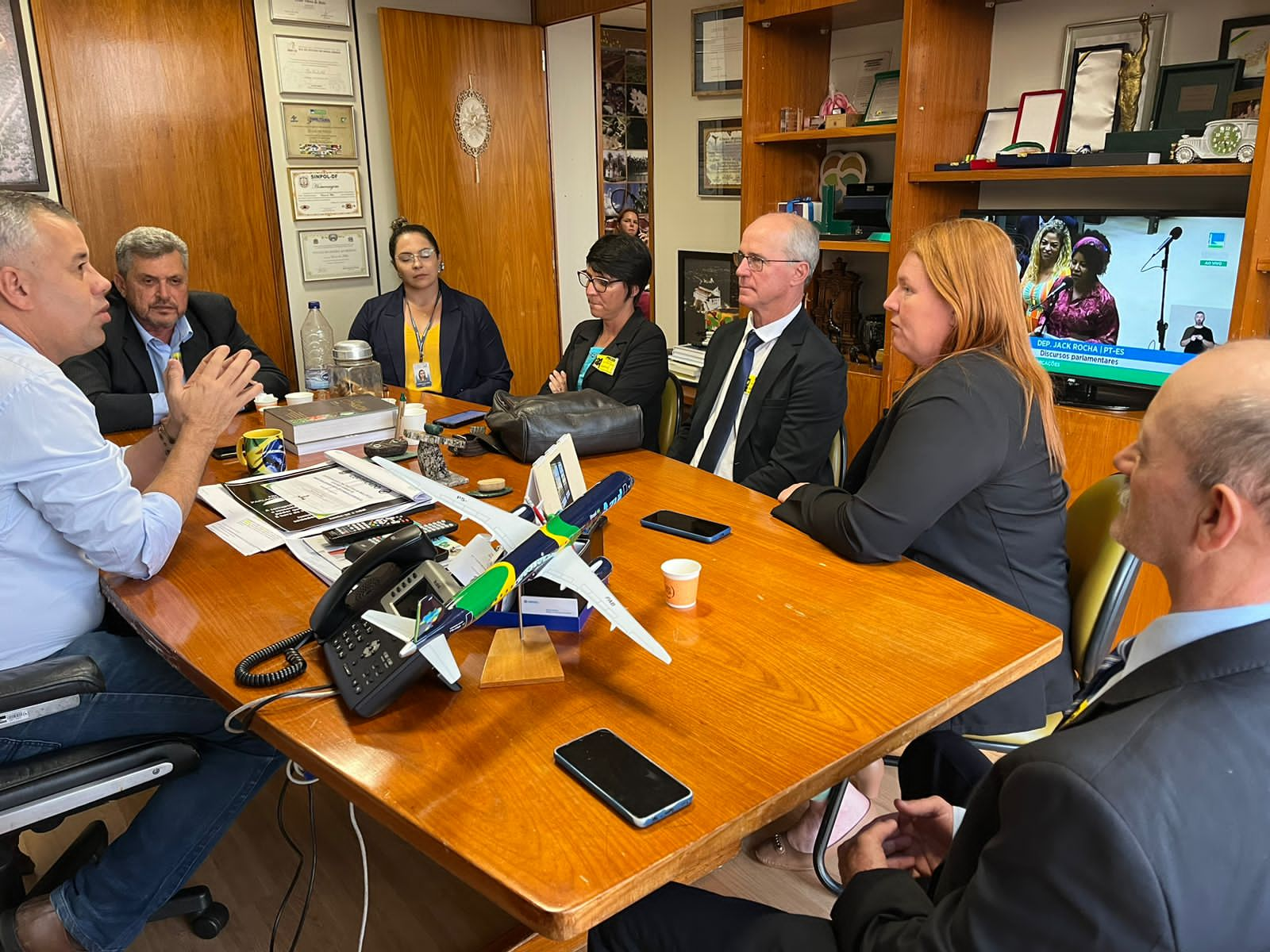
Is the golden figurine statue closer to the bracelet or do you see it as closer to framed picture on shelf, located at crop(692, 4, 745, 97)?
framed picture on shelf, located at crop(692, 4, 745, 97)

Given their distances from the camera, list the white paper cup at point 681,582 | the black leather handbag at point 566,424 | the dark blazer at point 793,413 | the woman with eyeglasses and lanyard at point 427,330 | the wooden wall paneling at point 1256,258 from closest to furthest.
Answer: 1. the white paper cup at point 681,582
2. the black leather handbag at point 566,424
3. the wooden wall paneling at point 1256,258
4. the dark blazer at point 793,413
5. the woman with eyeglasses and lanyard at point 427,330

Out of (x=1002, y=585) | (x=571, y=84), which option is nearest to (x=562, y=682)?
(x=1002, y=585)

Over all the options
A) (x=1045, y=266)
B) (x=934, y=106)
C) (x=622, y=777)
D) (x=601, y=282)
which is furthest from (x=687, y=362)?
(x=622, y=777)

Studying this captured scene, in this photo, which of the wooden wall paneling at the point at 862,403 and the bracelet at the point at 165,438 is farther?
the wooden wall paneling at the point at 862,403

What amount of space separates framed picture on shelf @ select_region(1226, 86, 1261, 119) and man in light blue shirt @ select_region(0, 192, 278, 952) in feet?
9.50

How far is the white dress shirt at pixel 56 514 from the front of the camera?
4.74 feet

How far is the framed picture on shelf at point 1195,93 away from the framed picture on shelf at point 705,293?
1.89 m

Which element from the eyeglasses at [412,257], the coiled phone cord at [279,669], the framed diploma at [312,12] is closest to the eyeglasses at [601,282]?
the eyeglasses at [412,257]

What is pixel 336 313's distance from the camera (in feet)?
14.9

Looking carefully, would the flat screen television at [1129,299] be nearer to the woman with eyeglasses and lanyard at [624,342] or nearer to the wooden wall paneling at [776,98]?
the wooden wall paneling at [776,98]

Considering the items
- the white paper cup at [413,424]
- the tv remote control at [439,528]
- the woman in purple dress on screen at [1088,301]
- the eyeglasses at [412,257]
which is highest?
the eyeglasses at [412,257]

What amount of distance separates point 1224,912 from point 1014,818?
16 cm

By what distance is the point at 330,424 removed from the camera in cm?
244

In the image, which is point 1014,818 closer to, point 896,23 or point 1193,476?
point 1193,476
